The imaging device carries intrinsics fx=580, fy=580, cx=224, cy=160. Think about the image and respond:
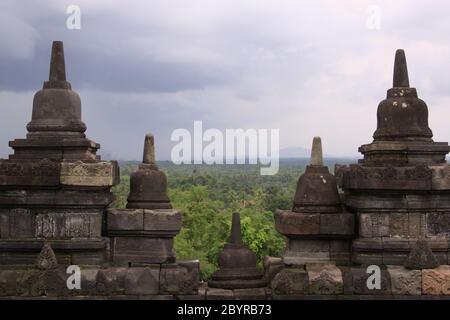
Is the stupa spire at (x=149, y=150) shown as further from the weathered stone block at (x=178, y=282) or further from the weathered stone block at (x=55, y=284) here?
the weathered stone block at (x=55, y=284)

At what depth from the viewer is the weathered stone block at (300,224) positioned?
261 inches

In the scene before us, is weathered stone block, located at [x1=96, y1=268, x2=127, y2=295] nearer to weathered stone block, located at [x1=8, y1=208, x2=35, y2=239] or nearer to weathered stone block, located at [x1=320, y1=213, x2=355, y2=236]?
weathered stone block, located at [x1=8, y1=208, x2=35, y2=239]

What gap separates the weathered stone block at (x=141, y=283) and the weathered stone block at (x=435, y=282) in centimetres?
292

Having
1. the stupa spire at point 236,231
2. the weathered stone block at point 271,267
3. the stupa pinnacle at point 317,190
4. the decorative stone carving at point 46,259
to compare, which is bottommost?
the weathered stone block at point 271,267

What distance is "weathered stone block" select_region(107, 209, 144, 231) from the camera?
260 inches

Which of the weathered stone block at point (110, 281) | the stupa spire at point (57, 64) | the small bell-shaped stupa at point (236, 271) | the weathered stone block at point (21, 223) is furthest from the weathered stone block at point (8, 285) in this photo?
the stupa spire at point (57, 64)

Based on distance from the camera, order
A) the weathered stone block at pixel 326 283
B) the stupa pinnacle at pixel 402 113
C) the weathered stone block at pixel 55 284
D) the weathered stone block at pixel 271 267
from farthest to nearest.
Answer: the stupa pinnacle at pixel 402 113 < the weathered stone block at pixel 271 267 < the weathered stone block at pixel 326 283 < the weathered stone block at pixel 55 284

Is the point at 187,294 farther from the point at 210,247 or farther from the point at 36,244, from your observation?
the point at 210,247

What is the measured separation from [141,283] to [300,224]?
6.24ft

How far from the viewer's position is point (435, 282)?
6.30 metres

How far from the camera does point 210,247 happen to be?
25.0 metres
